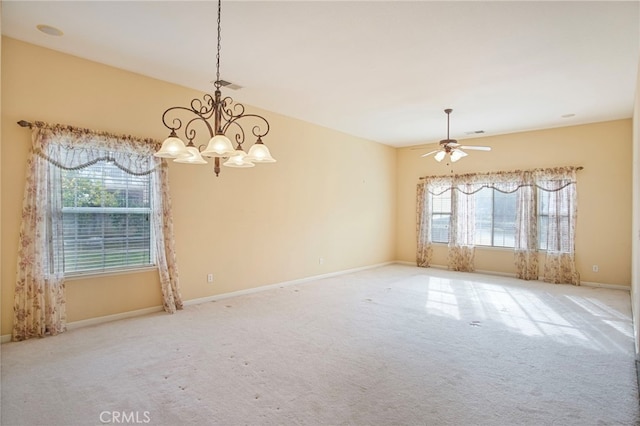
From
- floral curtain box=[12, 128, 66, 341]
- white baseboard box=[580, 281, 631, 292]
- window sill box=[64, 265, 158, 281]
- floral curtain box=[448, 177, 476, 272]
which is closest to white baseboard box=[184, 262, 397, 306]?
window sill box=[64, 265, 158, 281]

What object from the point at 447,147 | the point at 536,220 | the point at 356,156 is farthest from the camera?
the point at 356,156

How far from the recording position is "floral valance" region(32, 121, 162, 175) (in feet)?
12.3

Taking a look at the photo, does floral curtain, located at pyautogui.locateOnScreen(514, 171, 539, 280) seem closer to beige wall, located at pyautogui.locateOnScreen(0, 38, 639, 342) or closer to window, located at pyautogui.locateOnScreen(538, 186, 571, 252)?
window, located at pyautogui.locateOnScreen(538, 186, 571, 252)

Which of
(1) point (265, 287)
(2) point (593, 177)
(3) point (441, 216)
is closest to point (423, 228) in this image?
(3) point (441, 216)

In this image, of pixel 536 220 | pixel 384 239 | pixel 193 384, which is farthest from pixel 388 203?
pixel 193 384

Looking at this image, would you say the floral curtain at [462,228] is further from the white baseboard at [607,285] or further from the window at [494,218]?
the white baseboard at [607,285]

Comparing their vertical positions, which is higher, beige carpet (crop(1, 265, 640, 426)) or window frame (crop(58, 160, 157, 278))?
window frame (crop(58, 160, 157, 278))

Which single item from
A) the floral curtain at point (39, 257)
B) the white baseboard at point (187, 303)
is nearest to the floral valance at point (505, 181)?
the white baseboard at point (187, 303)

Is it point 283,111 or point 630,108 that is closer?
point 630,108

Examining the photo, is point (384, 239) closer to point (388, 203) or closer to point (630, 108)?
point (388, 203)

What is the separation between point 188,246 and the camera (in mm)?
4977

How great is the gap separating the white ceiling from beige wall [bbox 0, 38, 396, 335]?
35 centimetres

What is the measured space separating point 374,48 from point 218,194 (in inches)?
119

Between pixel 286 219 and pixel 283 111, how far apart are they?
6.14ft
